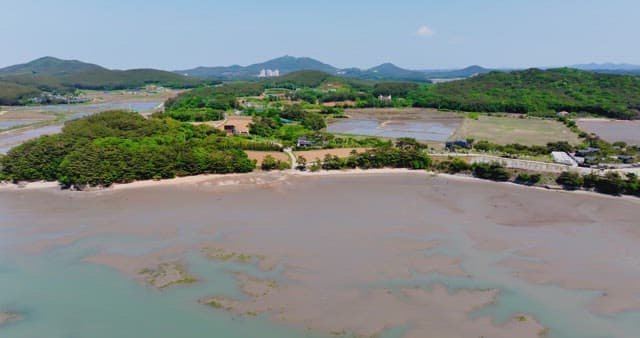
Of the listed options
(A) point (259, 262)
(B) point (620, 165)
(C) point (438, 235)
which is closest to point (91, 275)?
(A) point (259, 262)

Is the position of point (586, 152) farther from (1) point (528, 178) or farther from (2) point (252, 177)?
(2) point (252, 177)

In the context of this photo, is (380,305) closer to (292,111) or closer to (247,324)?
(247,324)

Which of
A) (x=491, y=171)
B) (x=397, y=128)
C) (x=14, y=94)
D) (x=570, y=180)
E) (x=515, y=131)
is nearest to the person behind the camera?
(x=570, y=180)

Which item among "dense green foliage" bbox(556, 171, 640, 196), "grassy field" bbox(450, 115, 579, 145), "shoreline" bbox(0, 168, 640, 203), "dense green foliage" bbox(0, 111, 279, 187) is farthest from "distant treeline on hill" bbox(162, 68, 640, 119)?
"shoreline" bbox(0, 168, 640, 203)

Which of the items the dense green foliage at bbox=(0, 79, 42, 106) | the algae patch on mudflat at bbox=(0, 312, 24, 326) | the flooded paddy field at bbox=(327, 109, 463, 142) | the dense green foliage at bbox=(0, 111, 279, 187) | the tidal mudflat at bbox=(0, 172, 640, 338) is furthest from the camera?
the dense green foliage at bbox=(0, 79, 42, 106)

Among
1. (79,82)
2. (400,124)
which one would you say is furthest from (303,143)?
(79,82)

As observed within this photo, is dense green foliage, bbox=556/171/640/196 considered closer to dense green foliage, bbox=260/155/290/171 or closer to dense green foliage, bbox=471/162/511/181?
dense green foliage, bbox=471/162/511/181

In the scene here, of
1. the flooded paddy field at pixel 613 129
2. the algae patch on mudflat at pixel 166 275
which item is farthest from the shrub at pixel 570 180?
the algae patch on mudflat at pixel 166 275

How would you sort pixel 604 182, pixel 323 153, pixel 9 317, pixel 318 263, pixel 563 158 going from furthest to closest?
pixel 323 153
pixel 563 158
pixel 604 182
pixel 318 263
pixel 9 317
